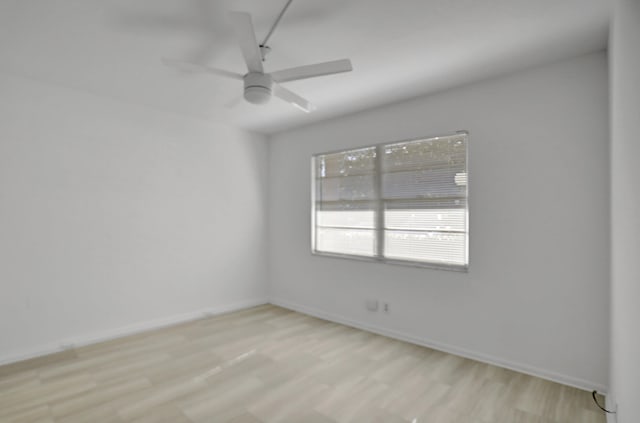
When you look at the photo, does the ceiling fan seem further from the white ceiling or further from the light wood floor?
the light wood floor

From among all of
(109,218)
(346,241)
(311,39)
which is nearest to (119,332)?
(109,218)

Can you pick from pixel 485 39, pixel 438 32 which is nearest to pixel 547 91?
pixel 485 39

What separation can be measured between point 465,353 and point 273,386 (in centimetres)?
184

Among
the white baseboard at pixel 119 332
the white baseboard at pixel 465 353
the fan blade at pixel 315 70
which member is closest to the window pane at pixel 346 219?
the white baseboard at pixel 465 353

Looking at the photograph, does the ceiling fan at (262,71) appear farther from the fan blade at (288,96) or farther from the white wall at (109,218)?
the white wall at (109,218)

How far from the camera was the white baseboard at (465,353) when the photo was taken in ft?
8.78

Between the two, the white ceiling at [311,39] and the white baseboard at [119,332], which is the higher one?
the white ceiling at [311,39]

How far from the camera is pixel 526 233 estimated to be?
293 cm

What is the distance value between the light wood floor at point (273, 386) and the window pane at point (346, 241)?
3.48 ft

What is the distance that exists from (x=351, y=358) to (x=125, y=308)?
2565mm

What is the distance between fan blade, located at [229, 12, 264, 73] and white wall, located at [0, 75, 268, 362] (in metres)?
2.33

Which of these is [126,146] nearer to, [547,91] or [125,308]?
[125,308]

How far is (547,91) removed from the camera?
9.32ft

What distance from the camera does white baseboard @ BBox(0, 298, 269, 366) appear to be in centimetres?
320
